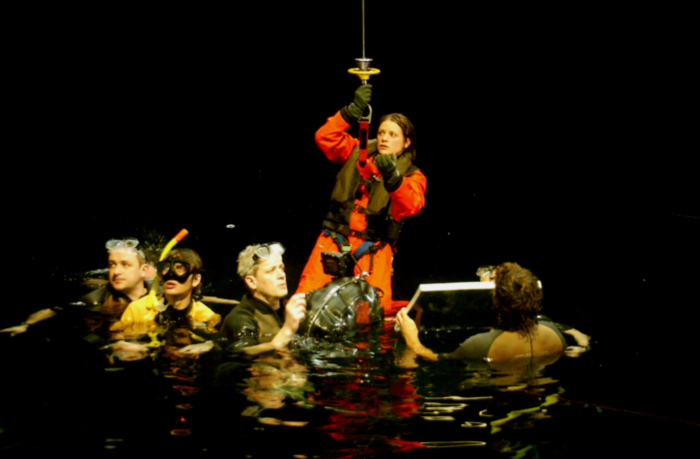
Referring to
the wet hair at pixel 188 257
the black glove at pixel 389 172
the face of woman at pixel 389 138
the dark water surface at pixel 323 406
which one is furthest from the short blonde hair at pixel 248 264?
the face of woman at pixel 389 138

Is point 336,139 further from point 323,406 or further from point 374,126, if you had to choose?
point 374,126

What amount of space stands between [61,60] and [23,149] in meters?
1.31

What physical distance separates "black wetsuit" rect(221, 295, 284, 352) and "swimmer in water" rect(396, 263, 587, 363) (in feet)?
3.03

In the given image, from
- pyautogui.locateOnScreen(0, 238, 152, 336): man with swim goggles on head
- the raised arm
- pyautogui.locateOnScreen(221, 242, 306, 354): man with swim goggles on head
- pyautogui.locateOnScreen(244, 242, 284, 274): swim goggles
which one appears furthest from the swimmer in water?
pyautogui.locateOnScreen(0, 238, 152, 336): man with swim goggles on head

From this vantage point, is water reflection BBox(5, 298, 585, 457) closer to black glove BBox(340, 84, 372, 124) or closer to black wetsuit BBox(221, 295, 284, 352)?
black wetsuit BBox(221, 295, 284, 352)

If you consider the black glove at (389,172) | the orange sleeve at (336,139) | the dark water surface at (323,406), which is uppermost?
the orange sleeve at (336,139)

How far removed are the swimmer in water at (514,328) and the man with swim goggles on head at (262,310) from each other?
0.81 metres

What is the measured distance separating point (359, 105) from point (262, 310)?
56.3 inches

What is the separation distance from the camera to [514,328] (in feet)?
10.1

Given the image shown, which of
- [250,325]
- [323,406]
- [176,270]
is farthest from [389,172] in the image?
[323,406]

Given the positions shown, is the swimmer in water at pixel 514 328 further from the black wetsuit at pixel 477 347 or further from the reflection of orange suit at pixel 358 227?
the reflection of orange suit at pixel 358 227

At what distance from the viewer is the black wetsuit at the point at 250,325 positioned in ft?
10.7

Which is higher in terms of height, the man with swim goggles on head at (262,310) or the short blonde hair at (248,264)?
the short blonde hair at (248,264)

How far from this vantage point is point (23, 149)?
24.2 feet
